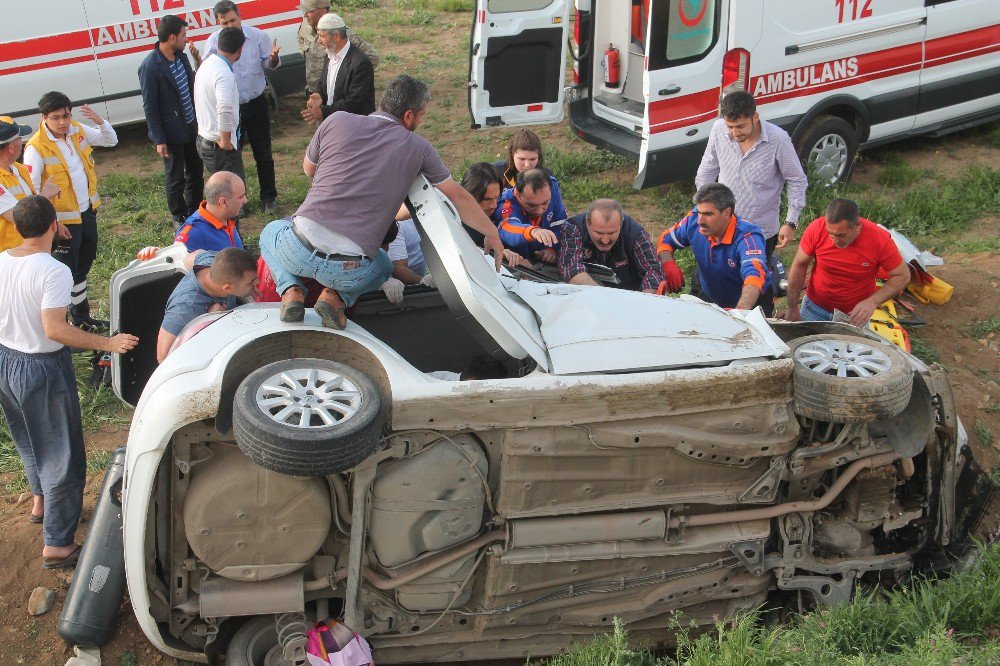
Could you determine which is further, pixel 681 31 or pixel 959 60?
pixel 959 60

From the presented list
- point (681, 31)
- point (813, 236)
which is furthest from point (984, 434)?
point (681, 31)

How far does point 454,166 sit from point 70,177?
4.12m

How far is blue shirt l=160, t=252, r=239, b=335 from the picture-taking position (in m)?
4.44

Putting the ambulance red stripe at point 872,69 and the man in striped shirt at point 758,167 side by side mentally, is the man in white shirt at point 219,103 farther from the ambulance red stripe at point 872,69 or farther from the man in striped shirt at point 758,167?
the man in striped shirt at point 758,167

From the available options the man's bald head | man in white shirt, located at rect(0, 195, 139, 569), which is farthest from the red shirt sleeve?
man in white shirt, located at rect(0, 195, 139, 569)

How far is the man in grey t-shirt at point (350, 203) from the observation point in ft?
13.8

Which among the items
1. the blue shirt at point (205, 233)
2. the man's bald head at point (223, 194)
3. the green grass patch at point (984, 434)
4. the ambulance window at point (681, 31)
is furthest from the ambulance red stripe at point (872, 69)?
the blue shirt at point (205, 233)

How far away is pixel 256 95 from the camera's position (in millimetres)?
8922

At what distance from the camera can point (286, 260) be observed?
4270 millimetres

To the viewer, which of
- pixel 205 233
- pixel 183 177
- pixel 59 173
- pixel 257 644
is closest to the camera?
pixel 257 644

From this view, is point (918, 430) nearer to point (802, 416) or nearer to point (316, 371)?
point (802, 416)

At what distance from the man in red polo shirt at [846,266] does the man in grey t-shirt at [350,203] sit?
2.57m

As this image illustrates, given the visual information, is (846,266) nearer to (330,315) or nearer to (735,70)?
(735,70)

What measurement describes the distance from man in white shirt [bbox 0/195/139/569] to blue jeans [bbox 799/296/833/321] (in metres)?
3.99
